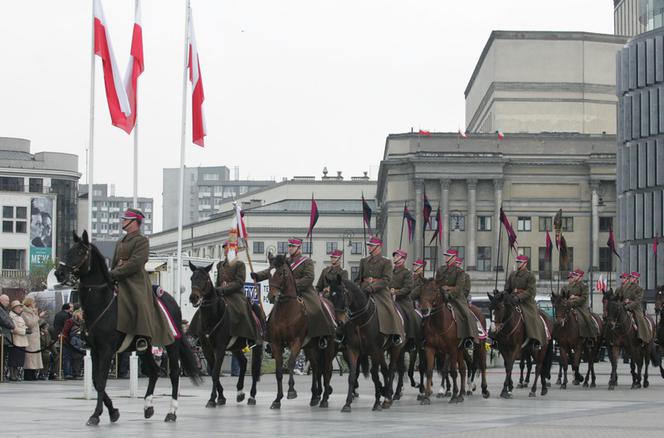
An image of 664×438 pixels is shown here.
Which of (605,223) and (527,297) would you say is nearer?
(527,297)

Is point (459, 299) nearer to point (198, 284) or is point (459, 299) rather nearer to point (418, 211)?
point (198, 284)

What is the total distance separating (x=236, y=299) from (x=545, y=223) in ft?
369

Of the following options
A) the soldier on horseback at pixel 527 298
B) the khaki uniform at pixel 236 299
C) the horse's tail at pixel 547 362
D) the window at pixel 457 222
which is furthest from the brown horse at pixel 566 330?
the window at pixel 457 222

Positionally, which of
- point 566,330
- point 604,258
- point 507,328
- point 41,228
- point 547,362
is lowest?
point 547,362

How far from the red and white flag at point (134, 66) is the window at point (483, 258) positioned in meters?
105

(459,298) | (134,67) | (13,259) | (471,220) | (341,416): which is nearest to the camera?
(341,416)

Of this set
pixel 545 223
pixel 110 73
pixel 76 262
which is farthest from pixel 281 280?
pixel 545 223

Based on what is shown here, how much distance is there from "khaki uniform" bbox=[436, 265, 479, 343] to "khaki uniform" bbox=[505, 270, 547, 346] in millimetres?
2209

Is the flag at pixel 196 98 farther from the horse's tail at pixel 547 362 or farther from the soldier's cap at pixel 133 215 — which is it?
Result: the soldier's cap at pixel 133 215

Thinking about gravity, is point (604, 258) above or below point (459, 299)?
above

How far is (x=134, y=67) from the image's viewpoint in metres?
31.9

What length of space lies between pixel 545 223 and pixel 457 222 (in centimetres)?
858

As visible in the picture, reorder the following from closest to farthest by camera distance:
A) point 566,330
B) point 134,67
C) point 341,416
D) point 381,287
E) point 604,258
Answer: point 341,416 → point 381,287 → point 134,67 → point 566,330 → point 604,258

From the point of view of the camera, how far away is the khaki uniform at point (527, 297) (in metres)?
30.1
